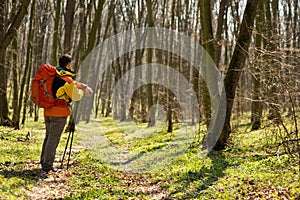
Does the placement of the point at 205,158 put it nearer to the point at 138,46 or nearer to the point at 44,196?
the point at 44,196

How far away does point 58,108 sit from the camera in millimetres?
8562

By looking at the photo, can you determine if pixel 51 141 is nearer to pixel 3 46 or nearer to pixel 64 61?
pixel 64 61

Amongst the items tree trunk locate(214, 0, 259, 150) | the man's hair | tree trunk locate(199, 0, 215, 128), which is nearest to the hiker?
the man's hair

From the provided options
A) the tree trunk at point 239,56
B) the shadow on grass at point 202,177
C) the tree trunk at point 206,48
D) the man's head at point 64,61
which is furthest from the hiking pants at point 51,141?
the tree trunk at point 206,48

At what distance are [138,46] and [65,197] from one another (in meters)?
26.8

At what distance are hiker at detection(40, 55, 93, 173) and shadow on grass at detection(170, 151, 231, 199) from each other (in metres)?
3.12

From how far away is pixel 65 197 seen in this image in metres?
6.95

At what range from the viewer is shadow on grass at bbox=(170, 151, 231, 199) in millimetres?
7505

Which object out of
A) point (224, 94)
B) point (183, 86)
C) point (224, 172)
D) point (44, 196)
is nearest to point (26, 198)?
point (44, 196)

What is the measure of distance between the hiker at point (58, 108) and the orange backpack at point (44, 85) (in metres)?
0.08

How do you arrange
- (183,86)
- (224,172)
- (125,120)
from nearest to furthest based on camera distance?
(224,172), (183,86), (125,120)

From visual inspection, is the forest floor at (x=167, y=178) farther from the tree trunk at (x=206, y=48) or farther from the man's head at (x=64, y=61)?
the man's head at (x=64, y=61)

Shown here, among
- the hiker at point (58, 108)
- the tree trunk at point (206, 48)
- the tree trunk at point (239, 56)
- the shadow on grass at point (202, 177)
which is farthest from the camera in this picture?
the tree trunk at point (206, 48)

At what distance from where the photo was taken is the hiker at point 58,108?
843 cm
